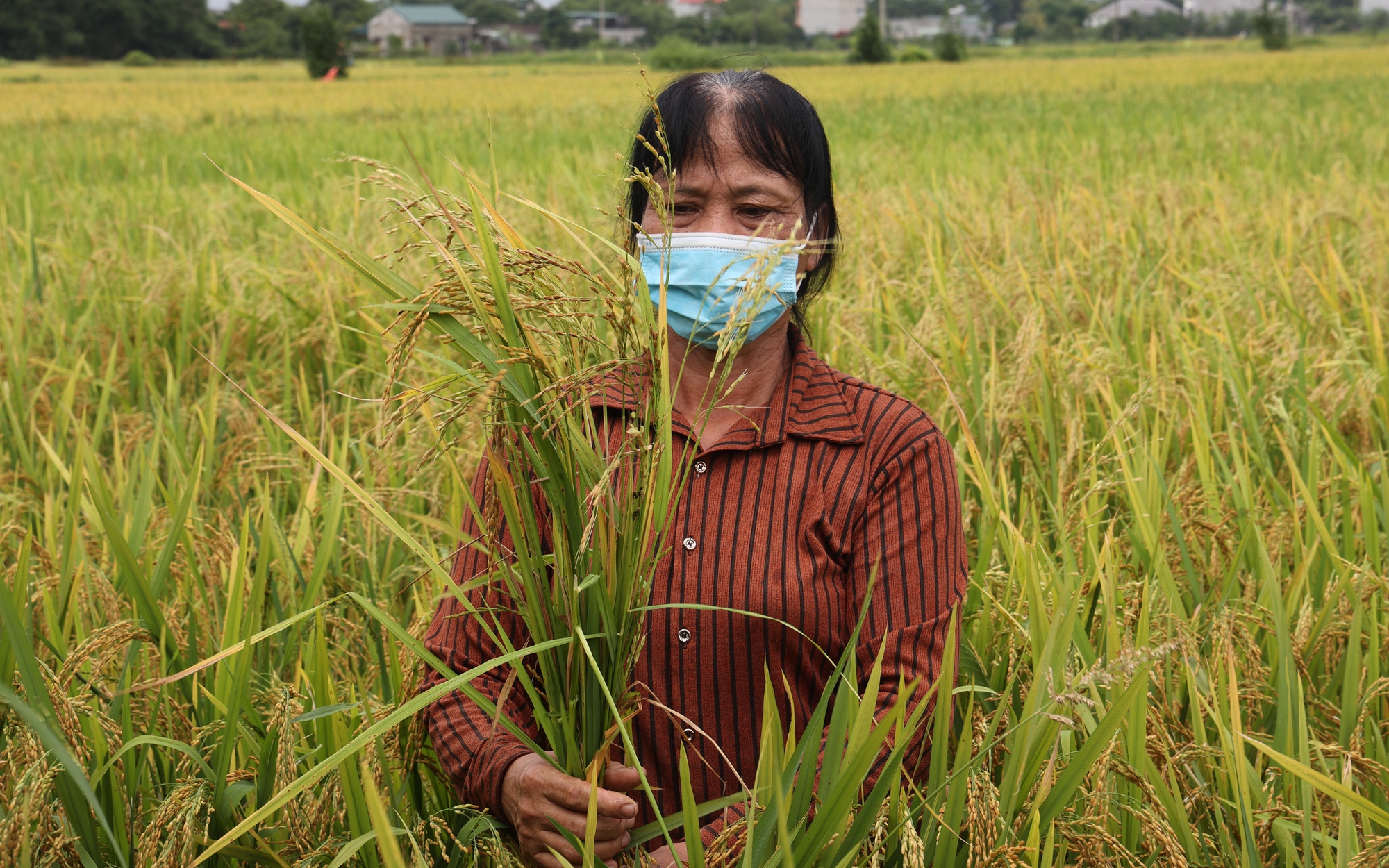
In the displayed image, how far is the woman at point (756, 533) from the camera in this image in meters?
1.20

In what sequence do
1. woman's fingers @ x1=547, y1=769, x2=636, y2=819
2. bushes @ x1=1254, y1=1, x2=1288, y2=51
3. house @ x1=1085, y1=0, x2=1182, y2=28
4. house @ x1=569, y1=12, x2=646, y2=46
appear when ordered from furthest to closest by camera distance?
house @ x1=1085, y1=0, x2=1182, y2=28 < house @ x1=569, y1=12, x2=646, y2=46 < bushes @ x1=1254, y1=1, x2=1288, y2=51 < woman's fingers @ x1=547, y1=769, x2=636, y2=819

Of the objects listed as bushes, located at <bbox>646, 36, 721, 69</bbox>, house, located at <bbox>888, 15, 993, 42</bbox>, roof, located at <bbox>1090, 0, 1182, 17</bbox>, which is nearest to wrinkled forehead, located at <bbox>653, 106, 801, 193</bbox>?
bushes, located at <bbox>646, 36, 721, 69</bbox>

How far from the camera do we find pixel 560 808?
104cm

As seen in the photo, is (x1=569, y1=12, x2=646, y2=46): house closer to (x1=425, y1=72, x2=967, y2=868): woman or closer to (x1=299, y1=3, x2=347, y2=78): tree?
(x1=299, y1=3, x2=347, y2=78): tree

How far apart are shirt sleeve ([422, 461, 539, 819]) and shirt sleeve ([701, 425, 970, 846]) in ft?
0.86

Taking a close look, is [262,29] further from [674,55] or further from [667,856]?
[667,856]

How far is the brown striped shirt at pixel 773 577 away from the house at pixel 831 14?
324 feet

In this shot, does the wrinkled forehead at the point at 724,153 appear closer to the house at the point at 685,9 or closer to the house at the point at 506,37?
the house at the point at 506,37

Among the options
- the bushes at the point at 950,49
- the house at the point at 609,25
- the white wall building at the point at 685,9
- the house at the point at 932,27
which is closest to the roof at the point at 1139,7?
the house at the point at 932,27

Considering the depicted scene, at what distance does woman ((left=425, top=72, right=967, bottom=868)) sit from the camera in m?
1.20

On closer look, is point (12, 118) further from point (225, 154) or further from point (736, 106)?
point (736, 106)

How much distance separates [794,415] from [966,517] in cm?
94

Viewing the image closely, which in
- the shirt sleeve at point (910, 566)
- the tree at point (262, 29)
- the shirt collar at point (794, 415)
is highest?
the tree at point (262, 29)

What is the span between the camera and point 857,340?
2.54 m
